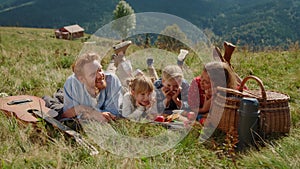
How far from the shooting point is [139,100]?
13.3 ft

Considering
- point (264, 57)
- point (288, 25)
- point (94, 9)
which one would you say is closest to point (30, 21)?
point (94, 9)

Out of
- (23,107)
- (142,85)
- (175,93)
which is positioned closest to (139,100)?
(142,85)

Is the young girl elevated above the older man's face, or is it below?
below

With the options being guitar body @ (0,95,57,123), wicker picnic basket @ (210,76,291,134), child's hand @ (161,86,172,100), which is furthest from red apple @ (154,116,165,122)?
guitar body @ (0,95,57,123)

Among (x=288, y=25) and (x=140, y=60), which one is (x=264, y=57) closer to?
(x=140, y=60)

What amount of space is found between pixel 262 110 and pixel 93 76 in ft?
6.55

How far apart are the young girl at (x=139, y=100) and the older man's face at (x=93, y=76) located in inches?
14.2

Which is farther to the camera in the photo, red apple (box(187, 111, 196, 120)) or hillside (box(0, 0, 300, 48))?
hillside (box(0, 0, 300, 48))

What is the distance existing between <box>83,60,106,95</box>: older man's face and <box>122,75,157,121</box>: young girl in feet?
1.18

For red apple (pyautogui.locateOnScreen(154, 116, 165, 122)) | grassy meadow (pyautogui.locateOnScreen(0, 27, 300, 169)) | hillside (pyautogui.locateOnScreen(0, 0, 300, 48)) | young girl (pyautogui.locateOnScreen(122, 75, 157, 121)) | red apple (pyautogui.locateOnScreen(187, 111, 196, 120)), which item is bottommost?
grassy meadow (pyautogui.locateOnScreen(0, 27, 300, 169))

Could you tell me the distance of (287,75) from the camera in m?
6.37

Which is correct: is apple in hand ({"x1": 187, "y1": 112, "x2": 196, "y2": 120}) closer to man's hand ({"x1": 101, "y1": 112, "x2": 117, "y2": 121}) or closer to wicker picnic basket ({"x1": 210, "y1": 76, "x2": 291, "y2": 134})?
wicker picnic basket ({"x1": 210, "y1": 76, "x2": 291, "y2": 134})

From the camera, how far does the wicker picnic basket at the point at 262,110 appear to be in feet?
11.8

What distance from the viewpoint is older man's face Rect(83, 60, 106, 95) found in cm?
399
